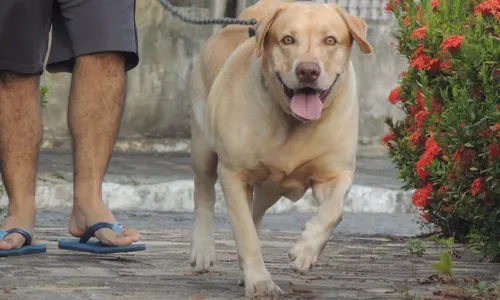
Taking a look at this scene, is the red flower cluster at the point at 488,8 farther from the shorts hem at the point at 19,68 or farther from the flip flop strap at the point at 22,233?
the flip flop strap at the point at 22,233

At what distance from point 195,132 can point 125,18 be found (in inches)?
27.3

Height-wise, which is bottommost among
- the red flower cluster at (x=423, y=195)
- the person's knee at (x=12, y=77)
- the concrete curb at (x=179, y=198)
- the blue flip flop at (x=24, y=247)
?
the concrete curb at (x=179, y=198)

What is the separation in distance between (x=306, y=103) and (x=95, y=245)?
Answer: 1.59 m

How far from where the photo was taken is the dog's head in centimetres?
563

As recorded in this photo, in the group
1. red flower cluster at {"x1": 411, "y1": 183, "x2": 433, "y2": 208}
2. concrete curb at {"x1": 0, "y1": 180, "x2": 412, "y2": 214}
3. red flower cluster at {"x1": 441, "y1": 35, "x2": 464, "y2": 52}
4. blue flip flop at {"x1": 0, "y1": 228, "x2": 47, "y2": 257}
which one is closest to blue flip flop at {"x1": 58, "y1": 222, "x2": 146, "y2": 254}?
blue flip flop at {"x1": 0, "y1": 228, "x2": 47, "y2": 257}

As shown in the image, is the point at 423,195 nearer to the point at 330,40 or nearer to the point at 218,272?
the point at 218,272

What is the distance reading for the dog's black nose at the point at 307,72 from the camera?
5.57 metres

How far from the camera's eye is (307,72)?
557cm

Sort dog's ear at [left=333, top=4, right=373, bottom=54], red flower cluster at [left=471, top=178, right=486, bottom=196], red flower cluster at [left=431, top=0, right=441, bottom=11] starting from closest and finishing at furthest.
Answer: dog's ear at [left=333, top=4, right=373, bottom=54] < red flower cluster at [left=471, top=178, right=486, bottom=196] < red flower cluster at [left=431, top=0, right=441, bottom=11]

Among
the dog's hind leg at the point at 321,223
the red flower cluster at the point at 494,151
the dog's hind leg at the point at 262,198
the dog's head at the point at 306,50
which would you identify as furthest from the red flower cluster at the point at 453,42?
the dog's hind leg at the point at 321,223

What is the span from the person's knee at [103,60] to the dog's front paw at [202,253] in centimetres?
98

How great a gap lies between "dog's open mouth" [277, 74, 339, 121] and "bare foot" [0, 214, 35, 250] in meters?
1.71

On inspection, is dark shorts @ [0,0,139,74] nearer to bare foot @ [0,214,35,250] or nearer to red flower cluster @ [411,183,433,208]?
bare foot @ [0,214,35,250]

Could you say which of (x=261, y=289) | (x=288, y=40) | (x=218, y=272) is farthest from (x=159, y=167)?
(x=261, y=289)
